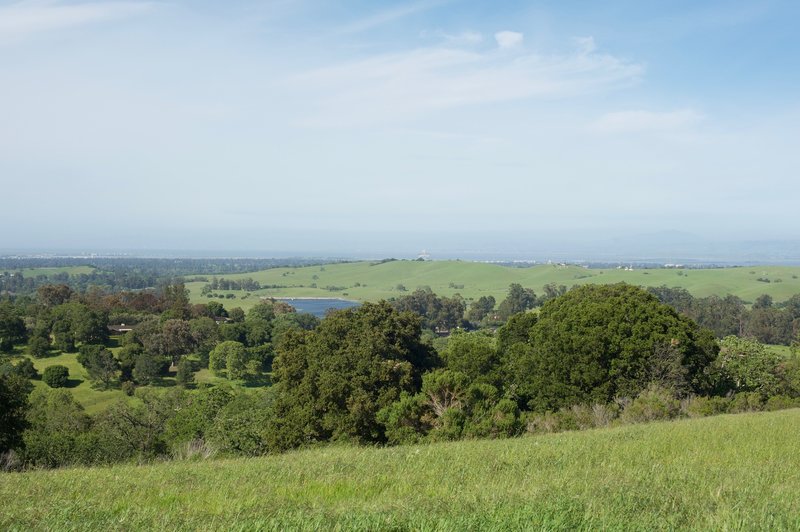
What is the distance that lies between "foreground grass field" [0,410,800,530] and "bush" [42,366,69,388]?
5505 centimetres

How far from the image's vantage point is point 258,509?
23.8 feet

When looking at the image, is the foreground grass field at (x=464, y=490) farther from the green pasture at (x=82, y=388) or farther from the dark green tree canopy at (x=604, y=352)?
the green pasture at (x=82, y=388)

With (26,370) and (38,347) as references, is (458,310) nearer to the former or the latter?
(38,347)

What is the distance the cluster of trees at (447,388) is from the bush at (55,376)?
18870 mm

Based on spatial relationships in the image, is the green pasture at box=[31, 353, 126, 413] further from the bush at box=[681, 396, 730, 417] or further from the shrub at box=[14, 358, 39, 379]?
the bush at box=[681, 396, 730, 417]

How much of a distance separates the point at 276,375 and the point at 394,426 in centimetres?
1119

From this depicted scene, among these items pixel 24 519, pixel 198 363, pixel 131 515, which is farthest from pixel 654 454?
pixel 198 363

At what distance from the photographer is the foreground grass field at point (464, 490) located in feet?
21.0

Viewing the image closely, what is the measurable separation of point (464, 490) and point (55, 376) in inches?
2429

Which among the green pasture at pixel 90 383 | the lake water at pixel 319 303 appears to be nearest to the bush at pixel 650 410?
the green pasture at pixel 90 383

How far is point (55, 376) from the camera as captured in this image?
198 feet

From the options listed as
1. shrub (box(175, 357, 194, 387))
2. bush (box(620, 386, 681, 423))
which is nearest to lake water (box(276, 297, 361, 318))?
shrub (box(175, 357, 194, 387))

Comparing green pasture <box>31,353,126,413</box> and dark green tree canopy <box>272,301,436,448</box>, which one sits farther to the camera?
green pasture <box>31,353,126,413</box>

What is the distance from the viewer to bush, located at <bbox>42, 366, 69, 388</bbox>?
60.4 metres
